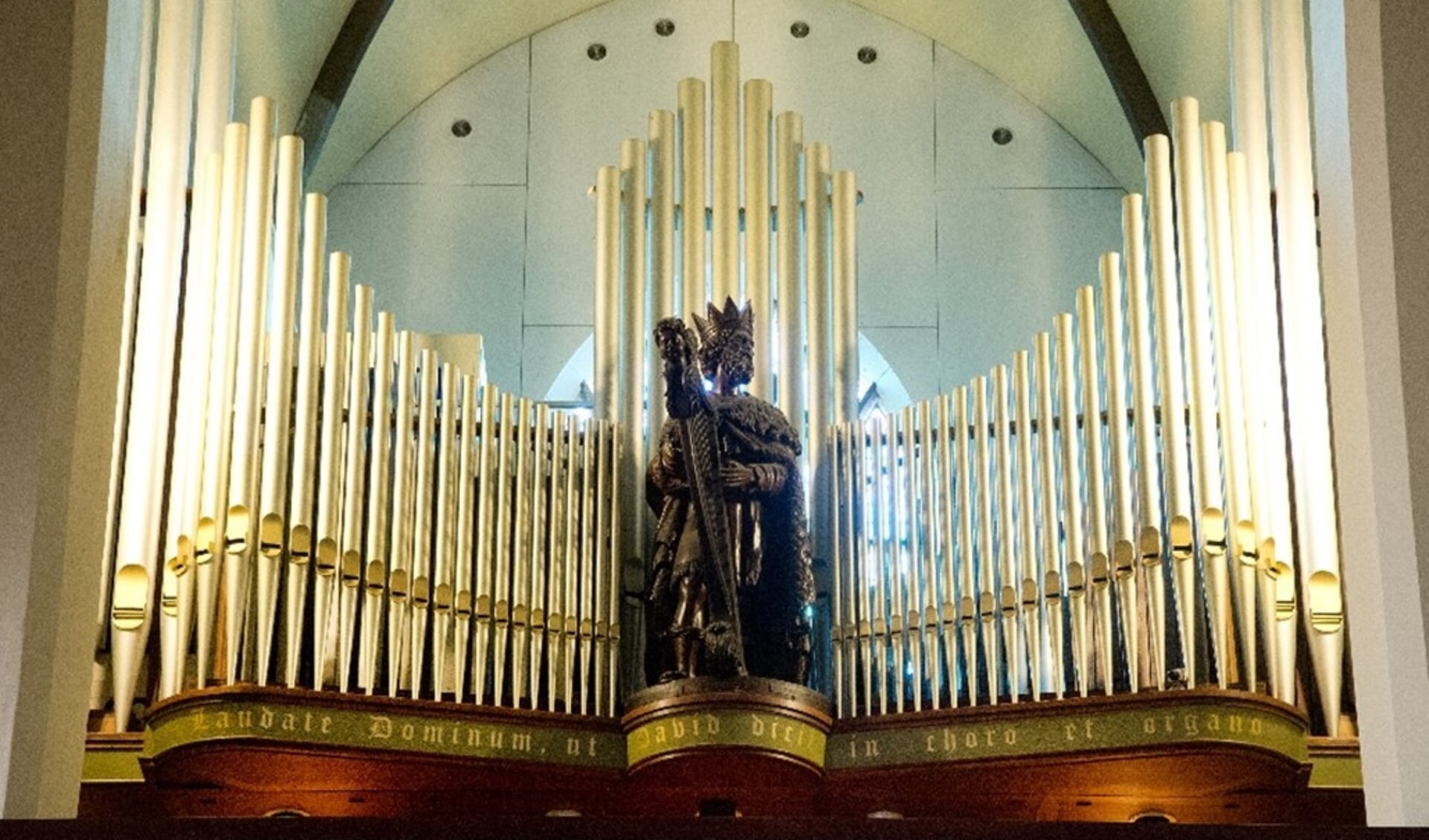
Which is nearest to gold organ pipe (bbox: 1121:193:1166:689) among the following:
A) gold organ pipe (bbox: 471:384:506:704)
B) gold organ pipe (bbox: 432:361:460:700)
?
gold organ pipe (bbox: 471:384:506:704)

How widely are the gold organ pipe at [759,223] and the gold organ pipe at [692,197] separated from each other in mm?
239

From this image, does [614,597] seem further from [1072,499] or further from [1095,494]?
[1095,494]

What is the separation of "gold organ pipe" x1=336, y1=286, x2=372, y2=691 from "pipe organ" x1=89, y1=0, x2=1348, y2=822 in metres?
0.02

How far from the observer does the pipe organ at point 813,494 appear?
12.9 metres

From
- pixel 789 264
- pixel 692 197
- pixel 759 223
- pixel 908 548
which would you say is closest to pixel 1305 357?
pixel 908 548

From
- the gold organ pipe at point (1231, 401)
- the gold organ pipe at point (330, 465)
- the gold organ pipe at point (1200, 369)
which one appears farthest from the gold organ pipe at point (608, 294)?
the gold organ pipe at point (1231, 401)

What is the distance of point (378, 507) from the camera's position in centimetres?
1336

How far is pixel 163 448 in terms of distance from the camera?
13.5 meters

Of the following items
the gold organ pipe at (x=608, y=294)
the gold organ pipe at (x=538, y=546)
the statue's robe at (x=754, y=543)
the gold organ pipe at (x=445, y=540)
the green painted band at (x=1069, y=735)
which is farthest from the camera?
the gold organ pipe at (x=608, y=294)

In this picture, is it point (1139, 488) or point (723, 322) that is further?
point (723, 322)

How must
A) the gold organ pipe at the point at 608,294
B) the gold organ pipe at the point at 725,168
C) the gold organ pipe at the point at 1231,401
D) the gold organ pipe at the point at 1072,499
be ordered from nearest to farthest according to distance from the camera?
the gold organ pipe at the point at 1231,401
the gold organ pipe at the point at 1072,499
the gold organ pipe at the point at 608,294
the gold organ pipe at the point at 725,168

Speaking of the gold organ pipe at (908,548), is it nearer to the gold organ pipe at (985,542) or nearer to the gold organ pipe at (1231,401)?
the gold organ pipe at (985,542)

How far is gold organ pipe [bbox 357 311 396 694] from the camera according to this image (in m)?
13.0

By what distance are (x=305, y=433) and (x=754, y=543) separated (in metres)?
2.11
